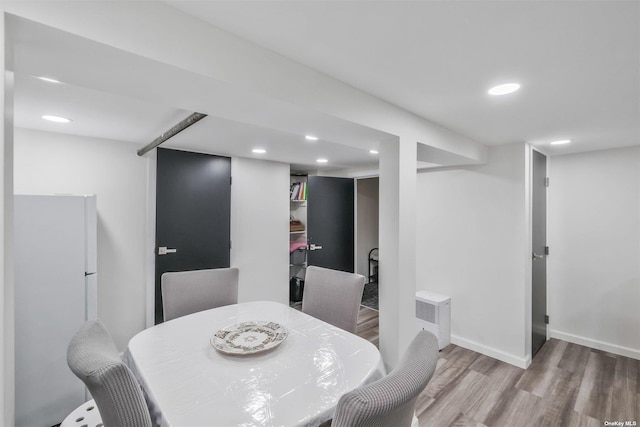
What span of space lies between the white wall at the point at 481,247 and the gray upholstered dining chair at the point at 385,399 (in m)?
2.44

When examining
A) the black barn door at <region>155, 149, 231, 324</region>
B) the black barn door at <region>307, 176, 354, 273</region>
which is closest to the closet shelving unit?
the black barn door at <region>307, 176, 354, 273</region>

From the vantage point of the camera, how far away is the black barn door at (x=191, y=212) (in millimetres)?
2861

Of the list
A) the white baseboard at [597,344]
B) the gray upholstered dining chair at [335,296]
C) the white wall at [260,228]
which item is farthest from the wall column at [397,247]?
the white baseboard at [597,344]

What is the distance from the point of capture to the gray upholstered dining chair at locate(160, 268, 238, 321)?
1971 millimetres

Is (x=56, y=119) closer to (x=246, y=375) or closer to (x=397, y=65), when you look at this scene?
(x=246, y=375)

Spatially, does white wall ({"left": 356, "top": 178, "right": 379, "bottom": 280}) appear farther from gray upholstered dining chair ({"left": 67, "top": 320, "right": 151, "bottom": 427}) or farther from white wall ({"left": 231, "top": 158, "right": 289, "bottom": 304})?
gray upholstered dining chair ({"left": 67, "top": 320, "right": 151, "bottom": 427})

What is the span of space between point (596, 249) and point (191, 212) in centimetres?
427

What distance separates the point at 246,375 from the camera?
1.19 meters

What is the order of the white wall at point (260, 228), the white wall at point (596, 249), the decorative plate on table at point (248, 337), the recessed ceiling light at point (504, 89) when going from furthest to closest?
the white wall at point (260, 228) < the white wall at point (596, 249) < the recessed ceiling light at point (504, 89) < the decorative plate on table at point (248, 337)

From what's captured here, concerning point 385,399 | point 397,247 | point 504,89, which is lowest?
point 385,399

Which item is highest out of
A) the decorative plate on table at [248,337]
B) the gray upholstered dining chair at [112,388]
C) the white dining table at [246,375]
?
the gray upholstered dining chair at [112,388]

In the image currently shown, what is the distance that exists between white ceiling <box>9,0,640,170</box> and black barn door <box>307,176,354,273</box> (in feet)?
6.93

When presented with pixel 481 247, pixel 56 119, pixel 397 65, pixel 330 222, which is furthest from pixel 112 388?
pixel 330 222

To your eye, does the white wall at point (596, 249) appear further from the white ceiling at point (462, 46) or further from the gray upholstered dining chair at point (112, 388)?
the gray upholstered dining chair at point (112, 388)
